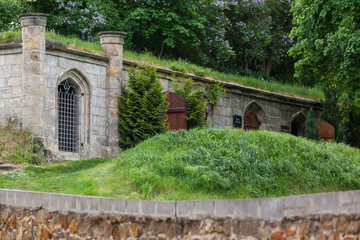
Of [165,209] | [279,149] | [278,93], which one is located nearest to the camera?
[165,209]

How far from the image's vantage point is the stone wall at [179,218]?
582 centimetres

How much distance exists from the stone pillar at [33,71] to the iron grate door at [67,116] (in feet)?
3.77

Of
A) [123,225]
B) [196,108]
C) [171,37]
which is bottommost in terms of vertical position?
[123,225]

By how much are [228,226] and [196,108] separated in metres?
17.6

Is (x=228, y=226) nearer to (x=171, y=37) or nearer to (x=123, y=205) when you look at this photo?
(x=123, y=205)

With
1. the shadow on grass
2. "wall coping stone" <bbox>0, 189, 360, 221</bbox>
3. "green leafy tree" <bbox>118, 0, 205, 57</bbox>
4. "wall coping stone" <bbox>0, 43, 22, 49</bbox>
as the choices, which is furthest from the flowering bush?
"wall coping stone" <bbox>0, 189, 360, 221</bbox>

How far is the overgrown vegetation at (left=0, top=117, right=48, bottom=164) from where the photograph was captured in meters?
19.4

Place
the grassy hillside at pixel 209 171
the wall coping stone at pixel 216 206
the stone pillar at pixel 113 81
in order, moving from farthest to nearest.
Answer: the stone pillar at pixel 113 81, the grassy hillside at pixel 209 171, the wall coping stone at pixel 216 206

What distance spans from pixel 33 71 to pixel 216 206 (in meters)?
15.2

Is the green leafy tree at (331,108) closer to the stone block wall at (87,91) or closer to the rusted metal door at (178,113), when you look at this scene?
the rusted metal door at (178,113)

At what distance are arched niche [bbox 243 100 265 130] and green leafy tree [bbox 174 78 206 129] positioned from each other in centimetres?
420

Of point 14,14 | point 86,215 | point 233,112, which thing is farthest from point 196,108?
point 86,215

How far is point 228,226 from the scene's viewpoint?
684cm

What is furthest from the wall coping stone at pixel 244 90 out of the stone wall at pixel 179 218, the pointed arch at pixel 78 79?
the stone wall at pixel 179 218
